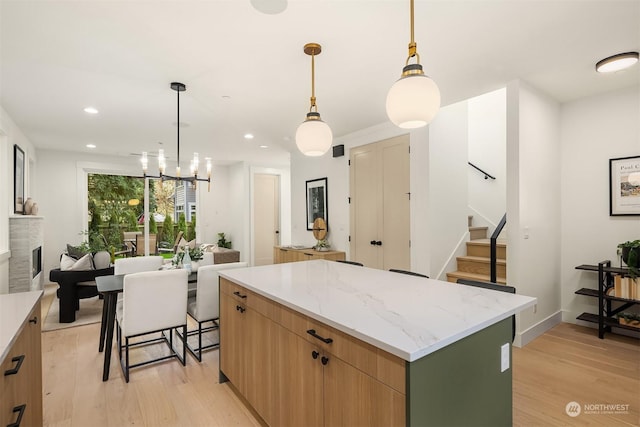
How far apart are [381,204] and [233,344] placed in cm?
296

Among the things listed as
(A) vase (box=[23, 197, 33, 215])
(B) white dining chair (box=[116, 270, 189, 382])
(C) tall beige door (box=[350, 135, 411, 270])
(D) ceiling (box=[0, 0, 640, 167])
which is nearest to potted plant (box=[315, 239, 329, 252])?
(C) tall beige door (box=[350, 135, 411, 270])

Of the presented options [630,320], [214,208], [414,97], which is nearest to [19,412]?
[414,97]

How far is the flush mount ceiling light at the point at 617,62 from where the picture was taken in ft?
8.86

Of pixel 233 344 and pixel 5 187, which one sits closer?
pixel 233 344

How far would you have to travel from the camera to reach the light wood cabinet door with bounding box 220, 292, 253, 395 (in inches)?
86.4

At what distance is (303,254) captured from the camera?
5.38m

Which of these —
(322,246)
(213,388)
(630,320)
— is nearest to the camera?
(213,388)

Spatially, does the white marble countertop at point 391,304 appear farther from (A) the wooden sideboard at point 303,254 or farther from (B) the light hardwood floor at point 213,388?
(A) the wooden sideboard at point 303,254

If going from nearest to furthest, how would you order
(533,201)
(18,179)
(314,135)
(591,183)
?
(314,135), (533,201), (591,183), (18,179)

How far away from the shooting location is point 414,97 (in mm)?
1544

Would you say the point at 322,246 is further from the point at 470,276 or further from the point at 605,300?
the point at 605,300

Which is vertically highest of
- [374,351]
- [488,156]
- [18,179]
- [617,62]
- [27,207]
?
[617,62]

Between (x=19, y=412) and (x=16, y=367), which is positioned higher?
(x=16, y=367)

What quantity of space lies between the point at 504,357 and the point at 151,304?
2624 mm
